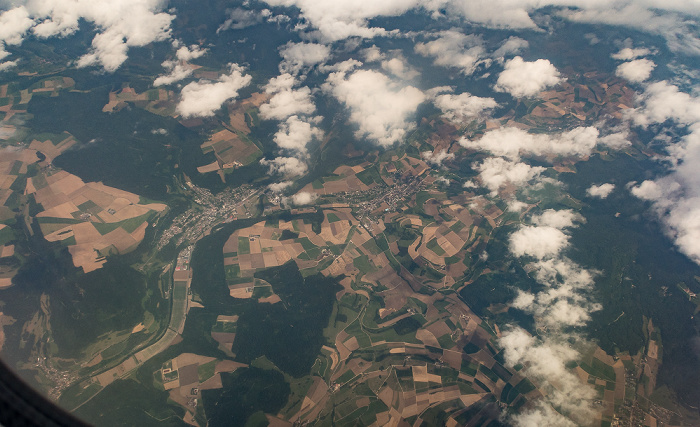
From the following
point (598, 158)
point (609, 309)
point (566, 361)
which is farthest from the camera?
point (598, 158)

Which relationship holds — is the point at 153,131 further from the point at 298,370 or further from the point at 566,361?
the point at 566,361

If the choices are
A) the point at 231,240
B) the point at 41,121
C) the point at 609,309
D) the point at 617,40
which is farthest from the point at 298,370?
the point at 617,40

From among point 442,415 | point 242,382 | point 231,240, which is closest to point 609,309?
point 442,415

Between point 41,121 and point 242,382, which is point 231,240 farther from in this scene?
point 41,121

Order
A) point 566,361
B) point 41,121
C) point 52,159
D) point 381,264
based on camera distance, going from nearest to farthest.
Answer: point 566,361 < point 381,264 < point 52,159 < point 41,121

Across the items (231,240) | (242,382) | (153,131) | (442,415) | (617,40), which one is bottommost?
(442,415)

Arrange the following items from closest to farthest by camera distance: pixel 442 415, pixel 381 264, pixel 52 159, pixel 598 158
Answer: pixel 442 415 < pixel 381 264 < pixel 52 159 < pixel 598 158

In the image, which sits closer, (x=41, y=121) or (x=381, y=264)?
(x=381, y=264)

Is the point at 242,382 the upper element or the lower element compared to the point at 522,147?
lower

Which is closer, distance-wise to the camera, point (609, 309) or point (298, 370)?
point (298, 370)
